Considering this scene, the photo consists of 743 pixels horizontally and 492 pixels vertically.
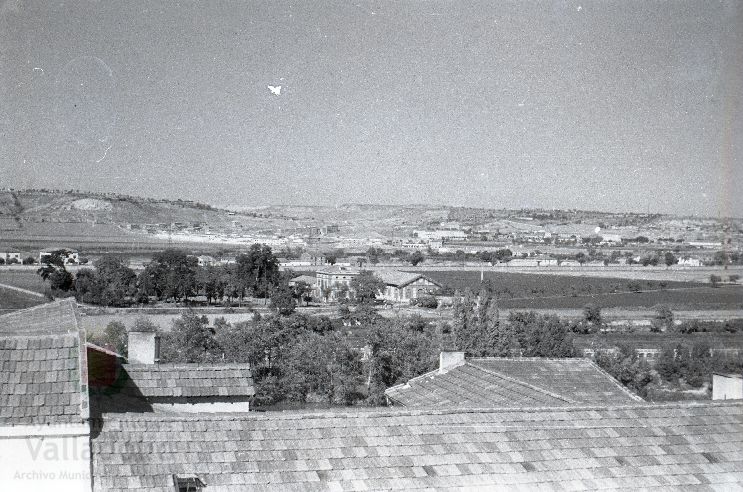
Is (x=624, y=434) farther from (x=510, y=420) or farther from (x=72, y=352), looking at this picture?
(x=72, y=352)

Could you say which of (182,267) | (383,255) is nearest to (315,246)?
(383,255)

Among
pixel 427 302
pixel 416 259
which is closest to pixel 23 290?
pixel 427 302

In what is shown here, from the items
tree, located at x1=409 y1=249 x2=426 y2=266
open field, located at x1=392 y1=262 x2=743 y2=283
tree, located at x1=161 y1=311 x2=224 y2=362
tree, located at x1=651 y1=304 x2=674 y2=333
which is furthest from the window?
tree, located at x1=409 y1=249 x2=426 y2=266

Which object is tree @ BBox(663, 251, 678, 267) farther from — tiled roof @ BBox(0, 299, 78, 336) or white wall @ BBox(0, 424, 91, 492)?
white wall @ BBox(0, 424, 91, 492)

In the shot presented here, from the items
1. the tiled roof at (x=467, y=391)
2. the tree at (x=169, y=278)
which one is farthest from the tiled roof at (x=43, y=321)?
the tree at (x=169, y=278)

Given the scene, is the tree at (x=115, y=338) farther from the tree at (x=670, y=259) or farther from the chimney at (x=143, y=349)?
the tree at (x=670, y=259)

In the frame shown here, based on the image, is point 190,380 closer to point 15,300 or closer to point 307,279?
point 15,300
